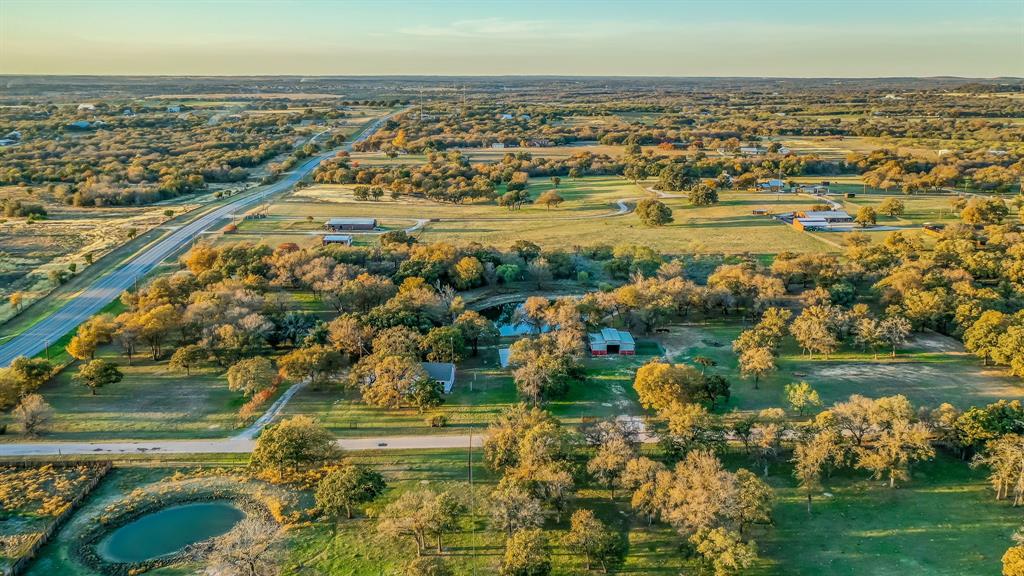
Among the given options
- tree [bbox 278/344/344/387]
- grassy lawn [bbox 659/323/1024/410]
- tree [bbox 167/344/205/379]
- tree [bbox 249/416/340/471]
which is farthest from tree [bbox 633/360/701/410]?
tree [bbox 167/344/205/379]

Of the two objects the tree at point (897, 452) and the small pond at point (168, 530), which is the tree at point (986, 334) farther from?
the small pond at point (168, 530)

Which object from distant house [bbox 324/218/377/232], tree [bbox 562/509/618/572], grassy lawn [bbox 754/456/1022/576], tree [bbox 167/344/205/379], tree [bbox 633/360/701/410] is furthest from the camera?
distant house [bbox 324/218/377/232]

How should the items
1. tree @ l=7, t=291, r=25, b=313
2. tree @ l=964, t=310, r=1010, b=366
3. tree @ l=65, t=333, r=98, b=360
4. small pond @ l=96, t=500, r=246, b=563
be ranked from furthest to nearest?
tree @ l=7, t=291, r=25, b=313 → tree @ l=65, t=333, r=98, b=360 → tree @ l=964, t=310, r=1010, b=366 → small pond @ l=96, t=500, r=246, b=563

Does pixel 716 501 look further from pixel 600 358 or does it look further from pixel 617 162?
pixel 617 162

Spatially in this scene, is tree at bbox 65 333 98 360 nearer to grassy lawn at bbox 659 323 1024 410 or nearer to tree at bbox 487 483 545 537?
tree at bbox 487 483 545 537

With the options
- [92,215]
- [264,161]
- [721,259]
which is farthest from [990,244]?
[264,161]

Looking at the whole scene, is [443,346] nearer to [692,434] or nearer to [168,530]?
[692,434]

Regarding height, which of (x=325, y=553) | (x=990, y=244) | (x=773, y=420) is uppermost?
(x=990, y=244)
